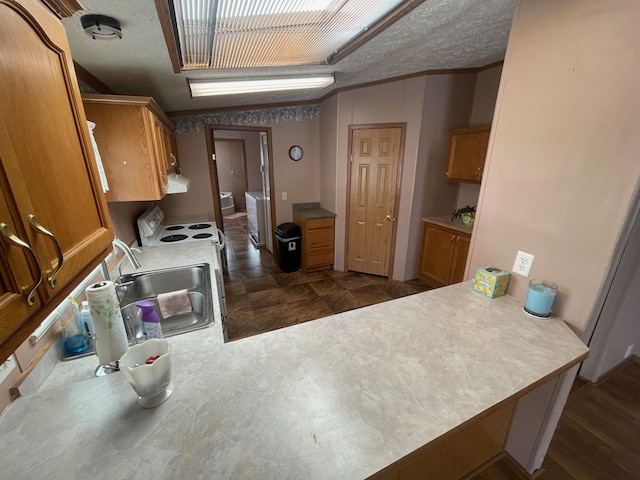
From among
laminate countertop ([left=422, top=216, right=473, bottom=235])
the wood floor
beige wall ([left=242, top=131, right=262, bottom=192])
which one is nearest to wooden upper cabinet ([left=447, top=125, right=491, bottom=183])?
laminate countertop ([left=422, top=216, right=473, bottom=235])

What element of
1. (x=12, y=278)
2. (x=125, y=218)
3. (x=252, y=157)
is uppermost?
(x=252, y=157)

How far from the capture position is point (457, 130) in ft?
9.89

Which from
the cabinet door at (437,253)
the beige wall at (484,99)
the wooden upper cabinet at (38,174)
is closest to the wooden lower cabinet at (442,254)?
the cabinet door at (437,253)

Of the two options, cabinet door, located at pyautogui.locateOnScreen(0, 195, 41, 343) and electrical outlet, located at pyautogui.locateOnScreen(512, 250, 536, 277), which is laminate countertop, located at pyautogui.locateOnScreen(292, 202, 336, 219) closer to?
electrical outlet, located at pyautogui.locateOnScreen(512, 250, 536, 277)

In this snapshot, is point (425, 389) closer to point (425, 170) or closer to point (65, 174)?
point (65, 174)

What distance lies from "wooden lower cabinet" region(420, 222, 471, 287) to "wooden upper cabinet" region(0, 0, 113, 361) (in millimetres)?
3107

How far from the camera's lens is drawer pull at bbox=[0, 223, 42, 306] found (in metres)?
0.48

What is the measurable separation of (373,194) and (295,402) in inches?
122

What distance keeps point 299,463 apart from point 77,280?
2.45 feet

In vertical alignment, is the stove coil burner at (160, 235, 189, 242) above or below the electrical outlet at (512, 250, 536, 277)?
below

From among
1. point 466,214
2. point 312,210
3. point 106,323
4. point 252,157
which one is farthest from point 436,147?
point 252,157

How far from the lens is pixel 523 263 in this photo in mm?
1348

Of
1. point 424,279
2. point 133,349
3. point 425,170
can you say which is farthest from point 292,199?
point 133,349

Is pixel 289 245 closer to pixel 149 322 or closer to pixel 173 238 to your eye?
pixel 173 238
